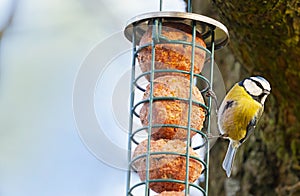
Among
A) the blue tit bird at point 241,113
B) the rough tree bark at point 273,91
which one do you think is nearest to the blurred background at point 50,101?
the rough tree bark at point 273,91

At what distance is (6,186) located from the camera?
3613 millimetres


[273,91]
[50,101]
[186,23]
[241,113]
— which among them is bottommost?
[241,113]

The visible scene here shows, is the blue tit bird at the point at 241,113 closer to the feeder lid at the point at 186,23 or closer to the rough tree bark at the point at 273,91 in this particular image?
the feeder lid at the point at 186,23

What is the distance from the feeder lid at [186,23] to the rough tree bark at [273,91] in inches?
11.8

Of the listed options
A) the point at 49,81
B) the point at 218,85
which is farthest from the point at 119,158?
A: the point at 49,81

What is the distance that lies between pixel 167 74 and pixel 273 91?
0.87 meters

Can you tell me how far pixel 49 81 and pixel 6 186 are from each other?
27.5 inches

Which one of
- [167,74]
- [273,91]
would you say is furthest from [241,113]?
[273,91]

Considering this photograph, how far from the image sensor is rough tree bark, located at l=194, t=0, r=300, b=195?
254 cm

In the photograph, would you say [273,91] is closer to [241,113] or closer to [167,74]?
[241,113]

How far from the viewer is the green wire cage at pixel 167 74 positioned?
2061 mm

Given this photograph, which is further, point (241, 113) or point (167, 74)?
point (241, 113)

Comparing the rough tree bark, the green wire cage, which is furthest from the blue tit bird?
the rough tree bark

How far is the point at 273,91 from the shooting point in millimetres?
2895
